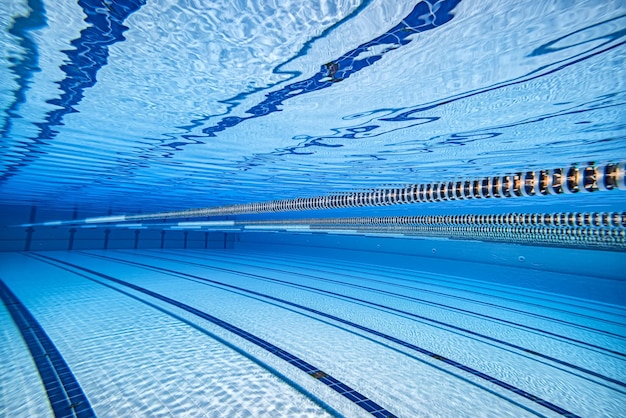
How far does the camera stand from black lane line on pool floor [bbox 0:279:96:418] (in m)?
2.65

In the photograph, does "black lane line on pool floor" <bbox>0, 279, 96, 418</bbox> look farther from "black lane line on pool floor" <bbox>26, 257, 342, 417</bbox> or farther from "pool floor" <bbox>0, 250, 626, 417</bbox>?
"black lane line on pool floor" <bbox>26, 257, 342, 417</bbox>

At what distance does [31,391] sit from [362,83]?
4.72m

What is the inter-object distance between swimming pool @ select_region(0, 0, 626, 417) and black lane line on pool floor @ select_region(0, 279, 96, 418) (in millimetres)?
24

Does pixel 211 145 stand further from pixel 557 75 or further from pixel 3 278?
pixel 3 278

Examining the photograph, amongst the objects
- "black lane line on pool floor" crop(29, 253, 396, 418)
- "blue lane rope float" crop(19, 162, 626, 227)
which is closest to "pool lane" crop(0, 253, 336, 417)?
"black lane line on pool floor" crop(29, 253, 396, 418)

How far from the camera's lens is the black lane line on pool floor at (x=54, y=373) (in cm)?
265

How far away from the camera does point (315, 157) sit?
5789 mm

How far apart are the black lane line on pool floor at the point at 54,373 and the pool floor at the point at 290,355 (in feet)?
0.06

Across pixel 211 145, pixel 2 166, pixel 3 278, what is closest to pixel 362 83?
pixel 211 145

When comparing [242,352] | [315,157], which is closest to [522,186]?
[315,157]

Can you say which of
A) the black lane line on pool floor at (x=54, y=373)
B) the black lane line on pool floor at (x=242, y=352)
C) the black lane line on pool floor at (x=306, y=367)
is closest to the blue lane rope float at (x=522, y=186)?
the black lane line on pool floor at (x=306, y=367)

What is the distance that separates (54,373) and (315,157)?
16.2 feet

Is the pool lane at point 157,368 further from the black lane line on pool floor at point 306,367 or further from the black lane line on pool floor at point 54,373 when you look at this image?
the black lane line on pool floor at point 306,367

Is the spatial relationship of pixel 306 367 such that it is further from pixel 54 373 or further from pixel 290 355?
pixel 54 373
